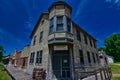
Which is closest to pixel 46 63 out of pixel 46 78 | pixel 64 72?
pixel 46 78

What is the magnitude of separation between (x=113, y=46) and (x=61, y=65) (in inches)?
2135

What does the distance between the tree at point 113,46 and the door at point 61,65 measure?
50245 millimetres

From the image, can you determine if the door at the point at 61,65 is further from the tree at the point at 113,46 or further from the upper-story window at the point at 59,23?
the tree at the point at 113,46

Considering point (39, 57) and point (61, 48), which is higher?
point (61, 48)

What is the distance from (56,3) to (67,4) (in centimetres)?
145

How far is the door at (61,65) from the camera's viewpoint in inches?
435

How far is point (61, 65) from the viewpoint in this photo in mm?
11391

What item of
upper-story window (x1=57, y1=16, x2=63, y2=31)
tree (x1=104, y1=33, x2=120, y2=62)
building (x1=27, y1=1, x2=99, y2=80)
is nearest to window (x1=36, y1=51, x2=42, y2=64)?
building (x1=27, y1=1, x2=99, y2=80)

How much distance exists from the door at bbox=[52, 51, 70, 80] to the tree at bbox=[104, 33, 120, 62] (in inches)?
1978

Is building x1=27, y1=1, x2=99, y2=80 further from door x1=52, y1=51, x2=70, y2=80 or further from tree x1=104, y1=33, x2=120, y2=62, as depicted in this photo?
tree x1=104, y1=33, x2=120, y2=62

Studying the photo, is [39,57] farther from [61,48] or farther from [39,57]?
[61,48]

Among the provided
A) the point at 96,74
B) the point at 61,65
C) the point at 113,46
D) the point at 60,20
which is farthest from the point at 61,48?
the point at 113,46

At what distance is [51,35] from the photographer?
11.4 metres

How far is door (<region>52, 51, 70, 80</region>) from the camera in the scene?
36.2 feet
